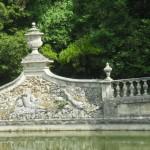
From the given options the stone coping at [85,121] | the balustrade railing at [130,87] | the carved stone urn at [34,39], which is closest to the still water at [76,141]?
the stone coping at [85,121]

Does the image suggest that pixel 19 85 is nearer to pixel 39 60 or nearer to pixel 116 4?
pixel 39 60

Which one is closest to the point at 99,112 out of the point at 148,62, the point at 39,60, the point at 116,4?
the point at 39,60

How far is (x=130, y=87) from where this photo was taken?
17.3 m

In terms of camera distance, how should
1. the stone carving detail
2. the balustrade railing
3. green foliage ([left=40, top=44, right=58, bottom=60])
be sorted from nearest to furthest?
1. the balustrade railing
2. the stone carving detail
3. green foliage ([left=40, top=44, right=58, bottom=60])

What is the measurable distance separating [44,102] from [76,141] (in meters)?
3.74

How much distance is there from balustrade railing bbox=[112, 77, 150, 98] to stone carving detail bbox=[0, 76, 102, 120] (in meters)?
0.85

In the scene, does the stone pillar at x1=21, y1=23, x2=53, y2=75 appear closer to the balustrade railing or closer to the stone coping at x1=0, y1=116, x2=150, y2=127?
the stone coping at x1=0, y1=116, x2=150, y2=127

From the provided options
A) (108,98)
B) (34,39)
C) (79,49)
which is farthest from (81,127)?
(79,49)

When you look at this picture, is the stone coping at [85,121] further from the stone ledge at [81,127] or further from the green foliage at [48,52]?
the green foliage at [48,52]

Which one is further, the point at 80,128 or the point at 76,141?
the point at 80,128

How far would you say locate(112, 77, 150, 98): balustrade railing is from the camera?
17.1 m

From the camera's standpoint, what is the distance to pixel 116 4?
71.0 feet

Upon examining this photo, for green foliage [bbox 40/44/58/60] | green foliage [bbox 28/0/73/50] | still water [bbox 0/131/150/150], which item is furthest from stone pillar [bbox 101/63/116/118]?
green foliage [bbox 28/0/73/50]

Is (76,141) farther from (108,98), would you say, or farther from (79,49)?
(79,49)
